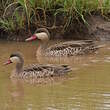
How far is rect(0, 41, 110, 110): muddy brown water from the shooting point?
9.55 m

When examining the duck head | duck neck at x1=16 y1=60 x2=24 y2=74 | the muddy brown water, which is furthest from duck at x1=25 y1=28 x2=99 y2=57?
duck neck at x1=16 y1=60 x2=24 y2=74

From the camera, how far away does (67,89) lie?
1064cm

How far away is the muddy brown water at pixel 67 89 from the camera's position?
955cm

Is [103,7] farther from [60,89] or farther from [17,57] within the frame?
[60,89]

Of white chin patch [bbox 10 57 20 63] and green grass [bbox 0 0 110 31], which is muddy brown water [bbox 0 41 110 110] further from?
green grass [bbox 0 0 110 31]

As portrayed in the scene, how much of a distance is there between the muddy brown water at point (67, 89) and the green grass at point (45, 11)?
1.71 meters

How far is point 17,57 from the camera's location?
41.2 feet

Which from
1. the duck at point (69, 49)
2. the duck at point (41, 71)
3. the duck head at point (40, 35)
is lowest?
the duck at point (41, 71)

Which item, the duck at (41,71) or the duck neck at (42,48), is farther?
the duck neck at (42,48)

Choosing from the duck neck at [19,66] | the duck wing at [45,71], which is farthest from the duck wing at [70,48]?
the duck wing at [45,71]

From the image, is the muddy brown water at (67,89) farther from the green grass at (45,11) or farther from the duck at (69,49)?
the green grass at (45,11)

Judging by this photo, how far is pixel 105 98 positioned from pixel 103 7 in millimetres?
5802

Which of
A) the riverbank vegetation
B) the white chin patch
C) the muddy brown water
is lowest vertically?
the muddy brown water

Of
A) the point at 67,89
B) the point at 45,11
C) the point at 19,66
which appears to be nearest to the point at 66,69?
the point at 19,66
